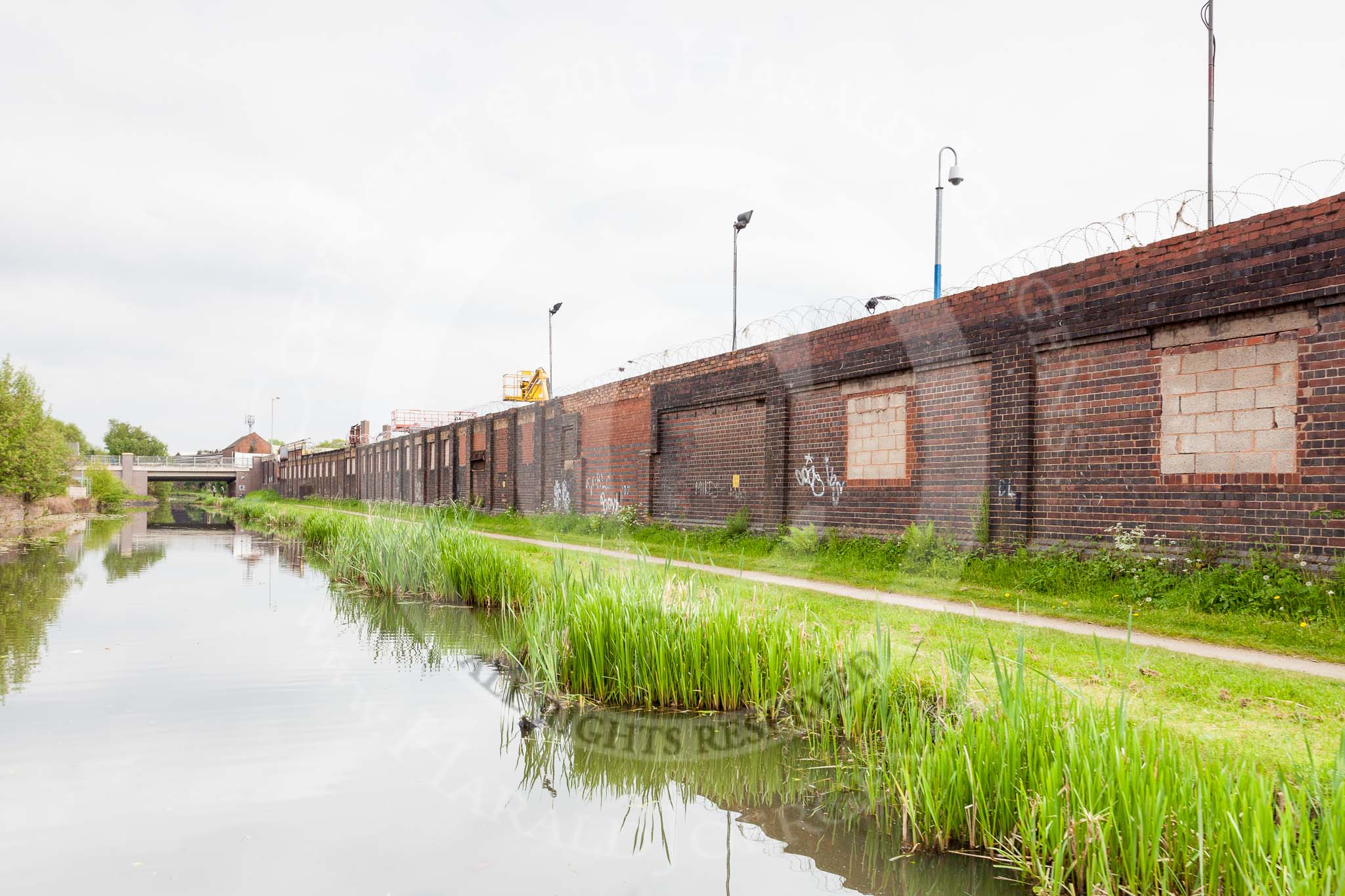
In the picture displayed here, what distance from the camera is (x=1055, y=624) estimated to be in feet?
27.7

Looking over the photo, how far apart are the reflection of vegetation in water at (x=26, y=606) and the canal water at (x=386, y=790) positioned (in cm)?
10

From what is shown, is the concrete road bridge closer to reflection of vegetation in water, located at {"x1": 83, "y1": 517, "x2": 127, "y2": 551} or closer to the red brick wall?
reflection of vegetation in water, located at {"x1": 83, "y1": 517, "x2": 127, "y2": 551}

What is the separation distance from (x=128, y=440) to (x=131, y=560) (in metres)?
122

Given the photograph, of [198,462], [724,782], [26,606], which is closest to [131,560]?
[26,606]

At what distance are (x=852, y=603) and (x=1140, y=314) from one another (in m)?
4.75

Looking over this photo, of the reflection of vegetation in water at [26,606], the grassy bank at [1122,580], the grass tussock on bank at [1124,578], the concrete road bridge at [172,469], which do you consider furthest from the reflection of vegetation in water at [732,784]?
the concrete road bridge at [172,469]

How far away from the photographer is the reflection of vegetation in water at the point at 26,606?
894cm

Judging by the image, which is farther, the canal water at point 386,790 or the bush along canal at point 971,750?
the canal water at point 386,790

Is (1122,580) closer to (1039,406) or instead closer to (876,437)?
(1039,406)

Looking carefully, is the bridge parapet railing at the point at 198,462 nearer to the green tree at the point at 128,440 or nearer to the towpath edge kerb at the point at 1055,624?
the green tree at the point at 128,440

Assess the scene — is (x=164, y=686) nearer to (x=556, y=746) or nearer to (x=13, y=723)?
(x=13, y=723)

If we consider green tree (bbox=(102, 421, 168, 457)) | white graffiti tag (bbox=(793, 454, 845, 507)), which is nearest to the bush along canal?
white graffiti tag (bbox=(793, 454, 845, 507))

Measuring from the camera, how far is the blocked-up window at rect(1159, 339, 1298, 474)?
28.7ft

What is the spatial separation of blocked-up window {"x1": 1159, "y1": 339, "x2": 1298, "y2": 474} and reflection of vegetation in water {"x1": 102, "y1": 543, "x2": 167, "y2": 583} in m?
18.5
